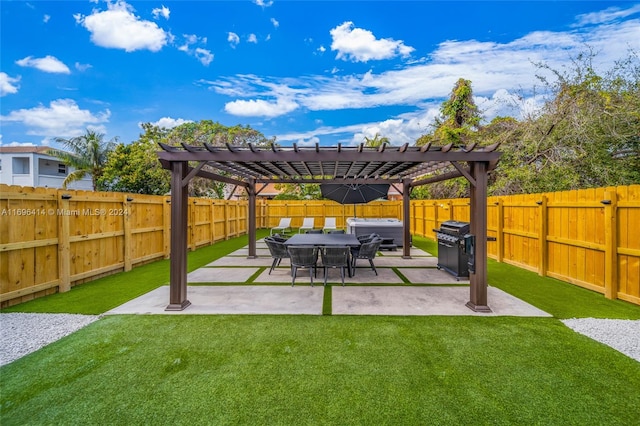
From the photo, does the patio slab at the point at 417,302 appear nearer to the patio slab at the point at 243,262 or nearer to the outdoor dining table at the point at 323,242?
the outdoor dining table at the point at 323,242

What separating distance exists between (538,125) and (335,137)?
18.0 metres

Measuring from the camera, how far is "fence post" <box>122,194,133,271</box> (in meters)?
6.64

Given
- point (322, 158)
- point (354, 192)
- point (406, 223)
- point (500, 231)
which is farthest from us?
point (354, 192)

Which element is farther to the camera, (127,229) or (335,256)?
(127,229)

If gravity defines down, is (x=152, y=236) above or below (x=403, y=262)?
above

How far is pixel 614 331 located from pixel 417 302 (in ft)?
7.51

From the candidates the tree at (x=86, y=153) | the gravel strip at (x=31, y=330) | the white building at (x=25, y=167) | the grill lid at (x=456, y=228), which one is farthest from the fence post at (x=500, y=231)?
the white building at (x=25, y=167)

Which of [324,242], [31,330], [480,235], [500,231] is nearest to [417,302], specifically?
[480,235]

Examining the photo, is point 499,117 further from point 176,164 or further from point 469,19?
point 176,164

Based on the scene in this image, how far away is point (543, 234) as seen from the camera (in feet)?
20.1

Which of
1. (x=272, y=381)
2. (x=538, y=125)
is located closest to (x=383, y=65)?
(x=538, y=125)

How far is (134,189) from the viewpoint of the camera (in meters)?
19.0

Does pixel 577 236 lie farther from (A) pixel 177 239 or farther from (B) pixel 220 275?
(B) pixel 220 275

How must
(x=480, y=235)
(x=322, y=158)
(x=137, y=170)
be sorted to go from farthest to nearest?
1. (x=137, y=170)
2. (x=322, y=158)
3. (x=480, y=235)
